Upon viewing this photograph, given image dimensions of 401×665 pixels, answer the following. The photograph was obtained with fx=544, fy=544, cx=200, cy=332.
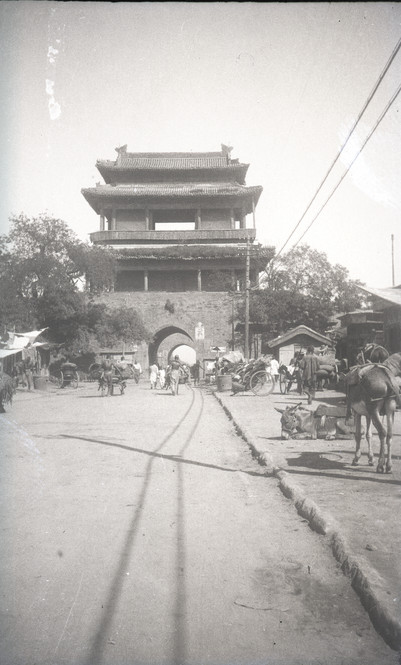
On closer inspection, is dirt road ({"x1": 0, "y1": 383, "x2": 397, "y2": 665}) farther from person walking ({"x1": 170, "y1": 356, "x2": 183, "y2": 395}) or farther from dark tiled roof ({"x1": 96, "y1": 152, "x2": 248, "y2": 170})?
dark tiled roof ({"x1": 96, "y1": 152, "x2": 248, "y2": 170})

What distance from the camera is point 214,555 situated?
369 cm

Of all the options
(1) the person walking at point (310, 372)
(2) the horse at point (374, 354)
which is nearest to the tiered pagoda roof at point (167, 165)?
(1) the person walking at point (310, 372)

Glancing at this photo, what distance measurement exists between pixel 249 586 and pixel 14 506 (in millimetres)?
2563

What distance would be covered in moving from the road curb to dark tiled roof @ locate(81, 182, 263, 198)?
1307 inches

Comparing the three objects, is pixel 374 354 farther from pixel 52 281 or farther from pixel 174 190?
pixel 174 190

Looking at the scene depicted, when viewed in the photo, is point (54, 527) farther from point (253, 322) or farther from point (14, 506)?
point (253, 322)

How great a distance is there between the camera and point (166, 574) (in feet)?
11.0

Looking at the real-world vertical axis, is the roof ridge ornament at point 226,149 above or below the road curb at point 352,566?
above

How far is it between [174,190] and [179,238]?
3.50m

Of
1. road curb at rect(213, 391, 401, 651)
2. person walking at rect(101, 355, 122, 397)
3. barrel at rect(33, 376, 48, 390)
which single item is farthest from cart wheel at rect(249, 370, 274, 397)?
road curb at rect(213, 391, 401, 651)

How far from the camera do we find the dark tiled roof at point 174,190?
3700 centimetres

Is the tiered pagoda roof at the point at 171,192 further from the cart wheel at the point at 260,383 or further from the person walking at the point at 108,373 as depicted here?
the cart wheel at the point at 260,383

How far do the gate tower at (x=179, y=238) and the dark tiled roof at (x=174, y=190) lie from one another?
68 mm

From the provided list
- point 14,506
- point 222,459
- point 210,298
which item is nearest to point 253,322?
point 210,298
